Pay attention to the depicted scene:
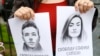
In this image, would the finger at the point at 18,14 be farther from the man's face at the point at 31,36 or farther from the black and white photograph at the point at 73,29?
the black and white photograph at the point at 73,29

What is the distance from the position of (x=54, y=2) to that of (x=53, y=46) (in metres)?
0.26

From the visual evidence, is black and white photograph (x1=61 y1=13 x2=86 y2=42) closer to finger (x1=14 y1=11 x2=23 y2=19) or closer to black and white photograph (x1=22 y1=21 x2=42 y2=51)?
black and white photograph (x1=22 y1=21 x2=42 y2=51)

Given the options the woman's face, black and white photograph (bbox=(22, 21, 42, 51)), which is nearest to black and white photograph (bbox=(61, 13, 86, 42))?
the woman's face

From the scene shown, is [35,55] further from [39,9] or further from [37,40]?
[39,9]

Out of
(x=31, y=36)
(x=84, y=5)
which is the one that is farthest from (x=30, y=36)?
(x=84, y=5)

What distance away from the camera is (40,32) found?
6.14 feet

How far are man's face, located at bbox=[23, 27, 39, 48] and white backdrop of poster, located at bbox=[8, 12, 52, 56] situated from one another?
0.08 ft

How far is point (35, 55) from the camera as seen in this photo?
6.28 ft

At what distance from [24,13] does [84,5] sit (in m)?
0.33

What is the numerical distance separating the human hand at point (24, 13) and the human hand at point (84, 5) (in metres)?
0.26

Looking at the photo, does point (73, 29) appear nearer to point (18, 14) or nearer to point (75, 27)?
point (75, 27)

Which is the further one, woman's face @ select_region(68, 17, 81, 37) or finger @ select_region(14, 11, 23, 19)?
woman's face @ select_region(68, 17, 81, 37)

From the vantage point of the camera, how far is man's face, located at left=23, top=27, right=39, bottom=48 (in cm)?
187

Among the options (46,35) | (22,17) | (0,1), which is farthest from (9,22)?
(0,1)
